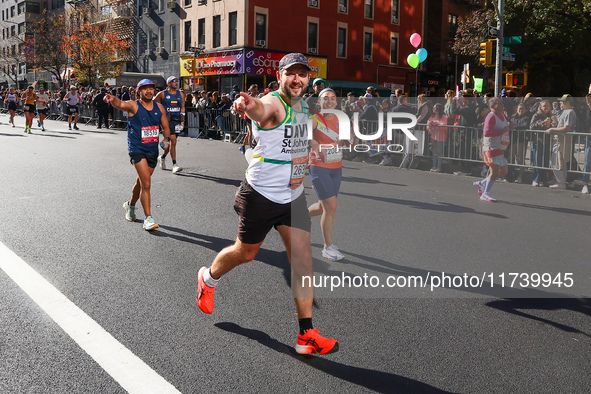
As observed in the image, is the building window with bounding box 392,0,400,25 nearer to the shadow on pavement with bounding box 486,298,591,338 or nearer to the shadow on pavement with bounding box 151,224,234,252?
the shadow on pavement with bounding box 151,224,234,252

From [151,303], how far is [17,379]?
4.51ft

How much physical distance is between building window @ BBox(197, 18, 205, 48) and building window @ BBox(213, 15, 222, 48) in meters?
1.36

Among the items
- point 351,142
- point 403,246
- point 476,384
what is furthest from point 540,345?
point 351,142

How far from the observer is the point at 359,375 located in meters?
3.41

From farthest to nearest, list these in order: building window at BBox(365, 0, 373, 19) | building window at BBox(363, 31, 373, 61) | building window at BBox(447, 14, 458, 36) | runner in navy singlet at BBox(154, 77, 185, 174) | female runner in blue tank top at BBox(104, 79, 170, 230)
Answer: building window at BBox(447, 14, 458, 36) → building window at BBox(363, 31, 373, 61) → building window at BBox(365, 0, 373, 19) → runner in navy singlet at BBox(154, 77, 185, 174) → female runner in blue tank top at BBox(104, 79, 170, 230)

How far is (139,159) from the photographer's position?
7.42 metres

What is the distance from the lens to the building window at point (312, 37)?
39.8 metres

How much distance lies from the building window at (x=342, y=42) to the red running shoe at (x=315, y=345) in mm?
39420

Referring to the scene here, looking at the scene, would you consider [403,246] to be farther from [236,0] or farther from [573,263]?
[236,0]

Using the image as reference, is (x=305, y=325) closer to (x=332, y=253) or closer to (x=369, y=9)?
(x=332, y=253)

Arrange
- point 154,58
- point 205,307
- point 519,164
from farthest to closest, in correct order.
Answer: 1. point 154,58
2. point 519,164
3. point 205,307

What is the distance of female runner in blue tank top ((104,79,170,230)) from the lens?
7.35 metres

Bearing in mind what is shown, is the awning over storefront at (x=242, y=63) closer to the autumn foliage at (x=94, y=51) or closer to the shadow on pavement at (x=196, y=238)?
the autumn foliage at (x=94, y=51)

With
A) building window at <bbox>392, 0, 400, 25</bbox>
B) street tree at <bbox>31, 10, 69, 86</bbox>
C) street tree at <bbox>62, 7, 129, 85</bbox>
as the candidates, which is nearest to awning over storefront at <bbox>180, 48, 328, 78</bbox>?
building window at <bbox>392, 0, 400, 25</bbox>
